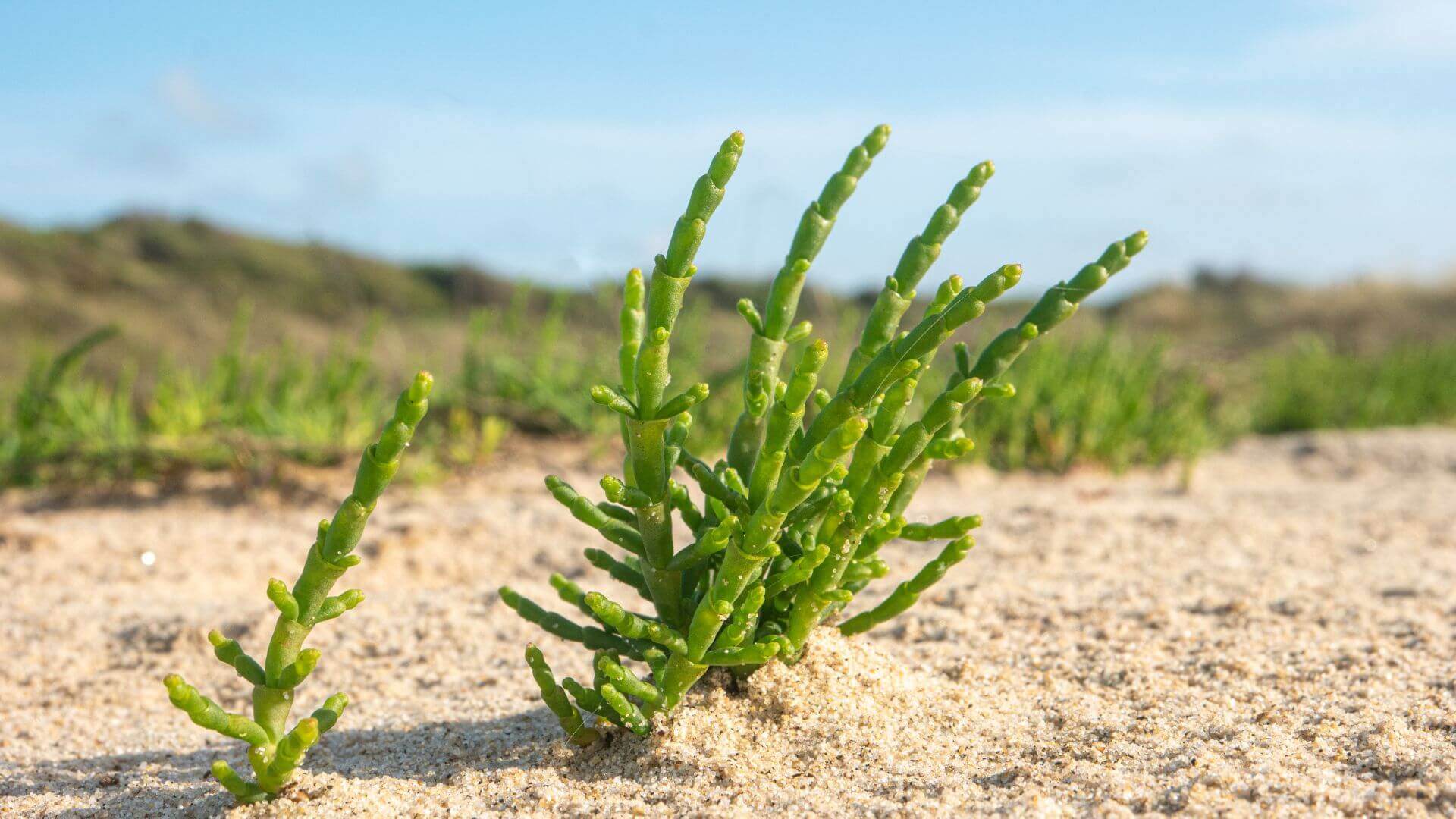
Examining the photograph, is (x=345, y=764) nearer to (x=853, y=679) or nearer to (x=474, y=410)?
(x=853, y=679)

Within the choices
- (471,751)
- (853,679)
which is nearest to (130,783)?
(471,751)

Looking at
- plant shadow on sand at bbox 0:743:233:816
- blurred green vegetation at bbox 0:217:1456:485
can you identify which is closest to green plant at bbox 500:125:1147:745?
plant shadow on sand at bbox 0:743:233:816

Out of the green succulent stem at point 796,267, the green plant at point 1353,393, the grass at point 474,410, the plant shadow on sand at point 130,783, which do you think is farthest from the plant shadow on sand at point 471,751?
the green plant at point 1353,393

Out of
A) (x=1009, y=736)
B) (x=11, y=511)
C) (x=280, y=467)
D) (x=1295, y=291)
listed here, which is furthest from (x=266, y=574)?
(x=1295, y=291)

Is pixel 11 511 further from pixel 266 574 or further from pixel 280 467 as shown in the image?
pixel 266 574

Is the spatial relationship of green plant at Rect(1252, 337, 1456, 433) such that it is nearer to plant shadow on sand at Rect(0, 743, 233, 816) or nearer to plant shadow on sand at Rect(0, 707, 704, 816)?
→ plant shadow on sand at Rect(0, 707, 704, 816)
